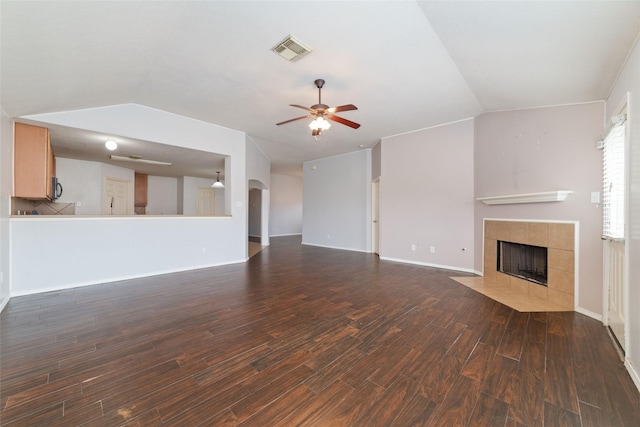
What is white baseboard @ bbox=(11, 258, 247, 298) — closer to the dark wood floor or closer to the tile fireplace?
the dark wood floor

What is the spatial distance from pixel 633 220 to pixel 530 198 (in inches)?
58.7

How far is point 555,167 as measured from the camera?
3.24 m

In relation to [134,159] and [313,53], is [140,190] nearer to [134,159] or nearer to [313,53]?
[134,159]

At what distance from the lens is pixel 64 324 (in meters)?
2.52

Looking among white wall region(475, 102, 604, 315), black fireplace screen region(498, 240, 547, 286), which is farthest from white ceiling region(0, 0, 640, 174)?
black fireplace screen region(498, 240, 547, 286)

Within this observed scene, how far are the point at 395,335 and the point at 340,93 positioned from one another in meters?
3.21

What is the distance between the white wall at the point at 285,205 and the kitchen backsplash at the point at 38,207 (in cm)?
636

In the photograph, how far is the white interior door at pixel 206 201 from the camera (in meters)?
9.76

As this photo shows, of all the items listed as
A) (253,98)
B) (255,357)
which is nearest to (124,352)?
(255,357)

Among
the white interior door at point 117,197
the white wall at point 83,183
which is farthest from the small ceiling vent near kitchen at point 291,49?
the white interior door at point 117,197

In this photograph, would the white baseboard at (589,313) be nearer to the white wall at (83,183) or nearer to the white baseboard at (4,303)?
the white baseboard at (4,303)

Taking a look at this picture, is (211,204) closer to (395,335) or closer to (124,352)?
(124,352)

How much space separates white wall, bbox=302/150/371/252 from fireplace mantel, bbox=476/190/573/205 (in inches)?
131

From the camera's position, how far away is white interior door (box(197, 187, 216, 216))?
32.0 ft
